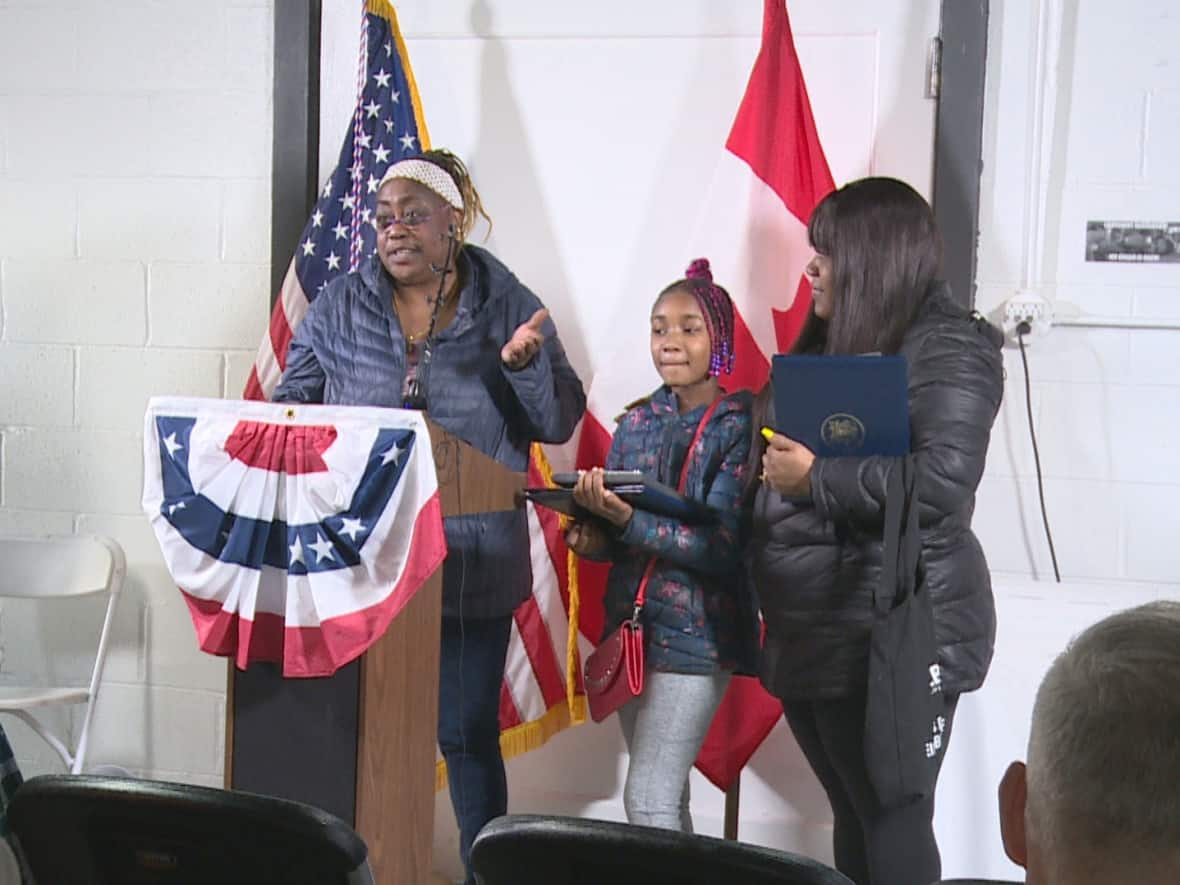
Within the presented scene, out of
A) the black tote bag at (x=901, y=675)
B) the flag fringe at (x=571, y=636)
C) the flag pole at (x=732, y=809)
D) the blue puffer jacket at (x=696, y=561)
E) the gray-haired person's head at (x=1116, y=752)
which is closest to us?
the gray-haired person's head at (x=1116, y=752)

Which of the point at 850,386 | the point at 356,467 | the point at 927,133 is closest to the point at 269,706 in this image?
the point at 356,467

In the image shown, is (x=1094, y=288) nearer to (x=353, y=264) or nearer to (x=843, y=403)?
(x=843, y=403)

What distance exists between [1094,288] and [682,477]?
1.06 metres

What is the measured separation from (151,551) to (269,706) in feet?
4.78

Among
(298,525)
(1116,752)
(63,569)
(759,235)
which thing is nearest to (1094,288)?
(759,235)

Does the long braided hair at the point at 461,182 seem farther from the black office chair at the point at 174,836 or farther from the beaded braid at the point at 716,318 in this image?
the black office chair at the point at 174,836

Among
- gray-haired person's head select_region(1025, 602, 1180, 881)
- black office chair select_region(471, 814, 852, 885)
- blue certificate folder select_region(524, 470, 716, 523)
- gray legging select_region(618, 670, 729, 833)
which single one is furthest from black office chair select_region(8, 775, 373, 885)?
gray legging select_region(618, 670, 729, 833)

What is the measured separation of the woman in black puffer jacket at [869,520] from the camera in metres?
1.94

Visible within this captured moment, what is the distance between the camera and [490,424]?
8.25 feet

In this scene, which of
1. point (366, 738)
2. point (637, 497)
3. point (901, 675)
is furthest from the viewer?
point (637, 497)

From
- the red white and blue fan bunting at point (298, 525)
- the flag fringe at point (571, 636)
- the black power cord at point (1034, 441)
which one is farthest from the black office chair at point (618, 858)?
the black power cord at point (1034, 441)

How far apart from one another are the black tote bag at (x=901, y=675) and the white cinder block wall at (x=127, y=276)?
1.88m

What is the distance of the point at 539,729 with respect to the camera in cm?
295

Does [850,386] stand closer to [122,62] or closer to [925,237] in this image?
[925,237]
